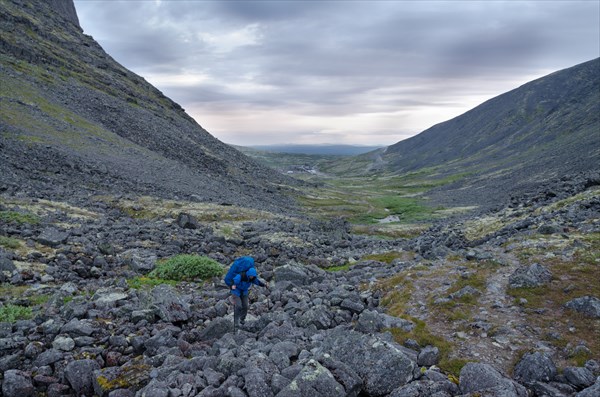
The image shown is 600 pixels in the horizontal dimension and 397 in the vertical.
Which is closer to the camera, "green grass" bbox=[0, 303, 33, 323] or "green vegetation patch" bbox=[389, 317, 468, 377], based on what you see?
"green vegetation patch" bbox=[389, 317, 468, 377]

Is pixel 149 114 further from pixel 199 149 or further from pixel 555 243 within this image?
pixel 555 243

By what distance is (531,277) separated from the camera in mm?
14391

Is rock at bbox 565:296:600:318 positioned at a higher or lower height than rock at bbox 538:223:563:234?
lower

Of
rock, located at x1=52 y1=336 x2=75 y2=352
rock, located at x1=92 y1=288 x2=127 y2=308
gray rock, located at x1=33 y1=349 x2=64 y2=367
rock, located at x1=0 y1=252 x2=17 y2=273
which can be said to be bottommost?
gray rock, located at x1=33 y1=349 x2=64 y2=367

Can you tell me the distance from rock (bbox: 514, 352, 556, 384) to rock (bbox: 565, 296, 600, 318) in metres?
3.04

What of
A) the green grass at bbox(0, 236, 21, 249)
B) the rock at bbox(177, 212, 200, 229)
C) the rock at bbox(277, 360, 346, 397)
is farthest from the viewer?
the rock at bbox(177, 212, 200, 229)

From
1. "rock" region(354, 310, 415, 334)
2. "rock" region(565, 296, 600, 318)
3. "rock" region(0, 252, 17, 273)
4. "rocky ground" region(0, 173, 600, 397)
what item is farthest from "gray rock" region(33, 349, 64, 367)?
"rock" region(565, 296, 600, 318)

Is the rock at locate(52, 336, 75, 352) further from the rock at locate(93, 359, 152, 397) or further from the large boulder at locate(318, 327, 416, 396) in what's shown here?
the large boulder at locate(318, 327, 416, 396)

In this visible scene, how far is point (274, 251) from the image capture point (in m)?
30.1

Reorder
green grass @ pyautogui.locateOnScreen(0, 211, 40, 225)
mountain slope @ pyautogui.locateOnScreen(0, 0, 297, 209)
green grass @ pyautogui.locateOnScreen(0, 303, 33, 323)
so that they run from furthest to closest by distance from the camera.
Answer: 1. mountain slope @ pyautogui.locateOnScreen(0, 0, 297, 209)
2. green grass @ pyautogui.locateOnScreen(0, 211, 40, 225)
3. green grass @ pyautogui.locateOnScreen(0, 303, 33, 323)

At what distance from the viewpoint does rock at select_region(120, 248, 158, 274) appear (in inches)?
843

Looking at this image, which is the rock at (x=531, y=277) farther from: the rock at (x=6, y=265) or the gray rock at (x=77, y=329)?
the rock at (x=6, y=265)

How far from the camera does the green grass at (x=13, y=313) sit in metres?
13.0

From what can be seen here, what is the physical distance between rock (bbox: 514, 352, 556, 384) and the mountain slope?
38646 mm
